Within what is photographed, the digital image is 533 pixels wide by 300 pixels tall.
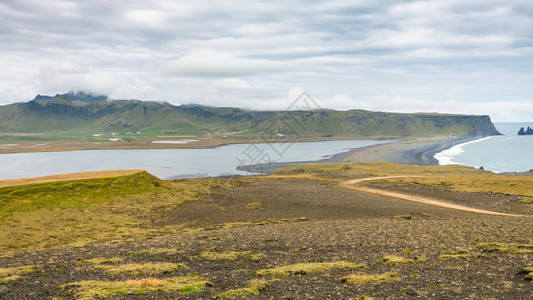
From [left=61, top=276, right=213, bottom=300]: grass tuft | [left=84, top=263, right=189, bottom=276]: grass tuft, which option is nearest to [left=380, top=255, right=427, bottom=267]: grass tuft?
[left=61, top=276, right=213, bottom=300]: grass tuft

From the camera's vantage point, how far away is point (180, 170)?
3568 inches

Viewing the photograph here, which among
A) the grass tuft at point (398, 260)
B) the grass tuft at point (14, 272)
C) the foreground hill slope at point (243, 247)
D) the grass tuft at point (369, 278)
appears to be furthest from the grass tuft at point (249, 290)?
the grass tuft at point (14, 272)

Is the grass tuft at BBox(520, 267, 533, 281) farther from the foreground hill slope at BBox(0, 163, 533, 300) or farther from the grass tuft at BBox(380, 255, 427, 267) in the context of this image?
the grass tuft at BBox(380, 255, 427, 267)

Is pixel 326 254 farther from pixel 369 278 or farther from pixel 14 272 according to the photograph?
pixel 14 272

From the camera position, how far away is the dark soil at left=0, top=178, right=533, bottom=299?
10945 mm

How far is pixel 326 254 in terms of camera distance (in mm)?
15961

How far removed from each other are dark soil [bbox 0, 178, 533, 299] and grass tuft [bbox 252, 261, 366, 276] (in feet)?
1.27

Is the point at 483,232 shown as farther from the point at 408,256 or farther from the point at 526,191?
the point at 526,191

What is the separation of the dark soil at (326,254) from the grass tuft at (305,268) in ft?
1.27

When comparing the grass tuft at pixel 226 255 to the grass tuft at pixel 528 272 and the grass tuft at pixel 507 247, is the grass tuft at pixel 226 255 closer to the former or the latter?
the grass tuft at pixel 528 272

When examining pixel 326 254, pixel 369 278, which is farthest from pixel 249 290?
pixel 326 254

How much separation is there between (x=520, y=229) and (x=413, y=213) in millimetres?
9682

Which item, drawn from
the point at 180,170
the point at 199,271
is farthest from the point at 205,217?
the point at 180,170

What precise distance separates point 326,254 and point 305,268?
2937 mm
